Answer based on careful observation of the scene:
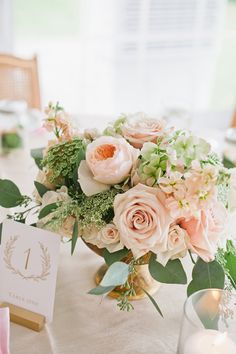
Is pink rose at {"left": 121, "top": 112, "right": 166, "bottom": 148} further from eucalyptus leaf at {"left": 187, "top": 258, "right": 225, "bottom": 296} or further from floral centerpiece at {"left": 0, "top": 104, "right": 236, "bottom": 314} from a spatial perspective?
eucalyptus leaf at {"left": 187, "top": 258, "right": 225, "bottom": 296}

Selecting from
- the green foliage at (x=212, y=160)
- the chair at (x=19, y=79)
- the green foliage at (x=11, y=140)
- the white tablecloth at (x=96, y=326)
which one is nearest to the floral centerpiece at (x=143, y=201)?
the green foliage at (x=212, y=160)

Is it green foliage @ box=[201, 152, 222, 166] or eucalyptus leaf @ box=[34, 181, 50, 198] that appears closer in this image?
green foliage @ box=[201, 152, 222, 166]

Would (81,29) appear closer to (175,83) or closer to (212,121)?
(175,83)

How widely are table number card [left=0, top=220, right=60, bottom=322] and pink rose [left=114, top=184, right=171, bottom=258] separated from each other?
139 millimetres

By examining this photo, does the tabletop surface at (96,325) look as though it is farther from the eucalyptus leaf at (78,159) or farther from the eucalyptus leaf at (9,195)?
the eucalyptus leaf at (78,159)

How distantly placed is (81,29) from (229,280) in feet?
8.55

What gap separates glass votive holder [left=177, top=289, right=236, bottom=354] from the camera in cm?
77

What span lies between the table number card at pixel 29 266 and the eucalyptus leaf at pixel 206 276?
263mm

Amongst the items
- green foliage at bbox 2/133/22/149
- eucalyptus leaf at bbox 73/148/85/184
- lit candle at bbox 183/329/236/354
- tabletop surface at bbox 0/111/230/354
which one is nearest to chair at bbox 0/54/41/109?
green foliage at bbox 2/133/22/149

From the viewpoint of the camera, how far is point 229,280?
2.89ft

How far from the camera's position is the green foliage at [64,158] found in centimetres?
88

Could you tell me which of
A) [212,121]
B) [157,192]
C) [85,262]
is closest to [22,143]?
[85,262]

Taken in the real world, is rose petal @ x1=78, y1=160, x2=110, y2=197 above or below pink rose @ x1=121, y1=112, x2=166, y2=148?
below

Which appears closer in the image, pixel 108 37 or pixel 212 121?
pixel 108 37
